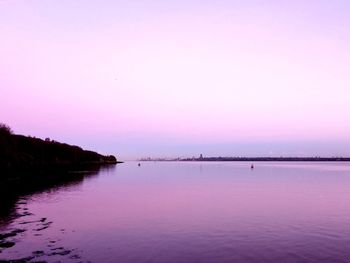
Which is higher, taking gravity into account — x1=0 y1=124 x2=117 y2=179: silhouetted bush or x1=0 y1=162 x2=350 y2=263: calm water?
x1=0 y1=124 x2=117 y2=179: silhouetted bush

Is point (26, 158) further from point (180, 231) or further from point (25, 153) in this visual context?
point (180, 231)

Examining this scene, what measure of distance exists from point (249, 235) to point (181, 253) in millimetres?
7937

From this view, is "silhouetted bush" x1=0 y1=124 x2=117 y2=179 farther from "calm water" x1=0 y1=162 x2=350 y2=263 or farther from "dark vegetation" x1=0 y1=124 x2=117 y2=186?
"calm water" x1=0 y1=162 x2=350 y2=263

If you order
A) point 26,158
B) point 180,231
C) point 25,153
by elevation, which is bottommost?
point 180,231

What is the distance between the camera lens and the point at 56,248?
928 inches

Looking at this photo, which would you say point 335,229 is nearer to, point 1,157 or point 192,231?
point 192,231

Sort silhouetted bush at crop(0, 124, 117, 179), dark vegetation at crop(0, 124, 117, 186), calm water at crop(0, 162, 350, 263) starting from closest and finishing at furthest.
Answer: calm water at crop(0, 162, 350, 263), dark vegetation at crop(0, 124, 117, 186), silhouetted bush at crop(0, 124, 117, 179)

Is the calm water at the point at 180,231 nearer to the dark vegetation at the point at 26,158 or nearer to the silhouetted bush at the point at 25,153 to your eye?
the dark vegetation at the point at 26,158

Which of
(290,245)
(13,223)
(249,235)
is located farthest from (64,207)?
(290,245)

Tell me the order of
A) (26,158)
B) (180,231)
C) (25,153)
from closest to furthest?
(180,231), (26,158), (25,153)

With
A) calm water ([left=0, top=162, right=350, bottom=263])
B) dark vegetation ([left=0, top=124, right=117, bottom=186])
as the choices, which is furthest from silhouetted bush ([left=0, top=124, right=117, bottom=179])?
calm water ([left=0, top=162, right=350, bottom=263])

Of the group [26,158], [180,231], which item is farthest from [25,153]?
[180,231]

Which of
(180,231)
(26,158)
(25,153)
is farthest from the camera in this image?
(25,153)

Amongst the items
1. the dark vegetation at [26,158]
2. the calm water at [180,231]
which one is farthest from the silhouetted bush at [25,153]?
the calm water at [180,231]
